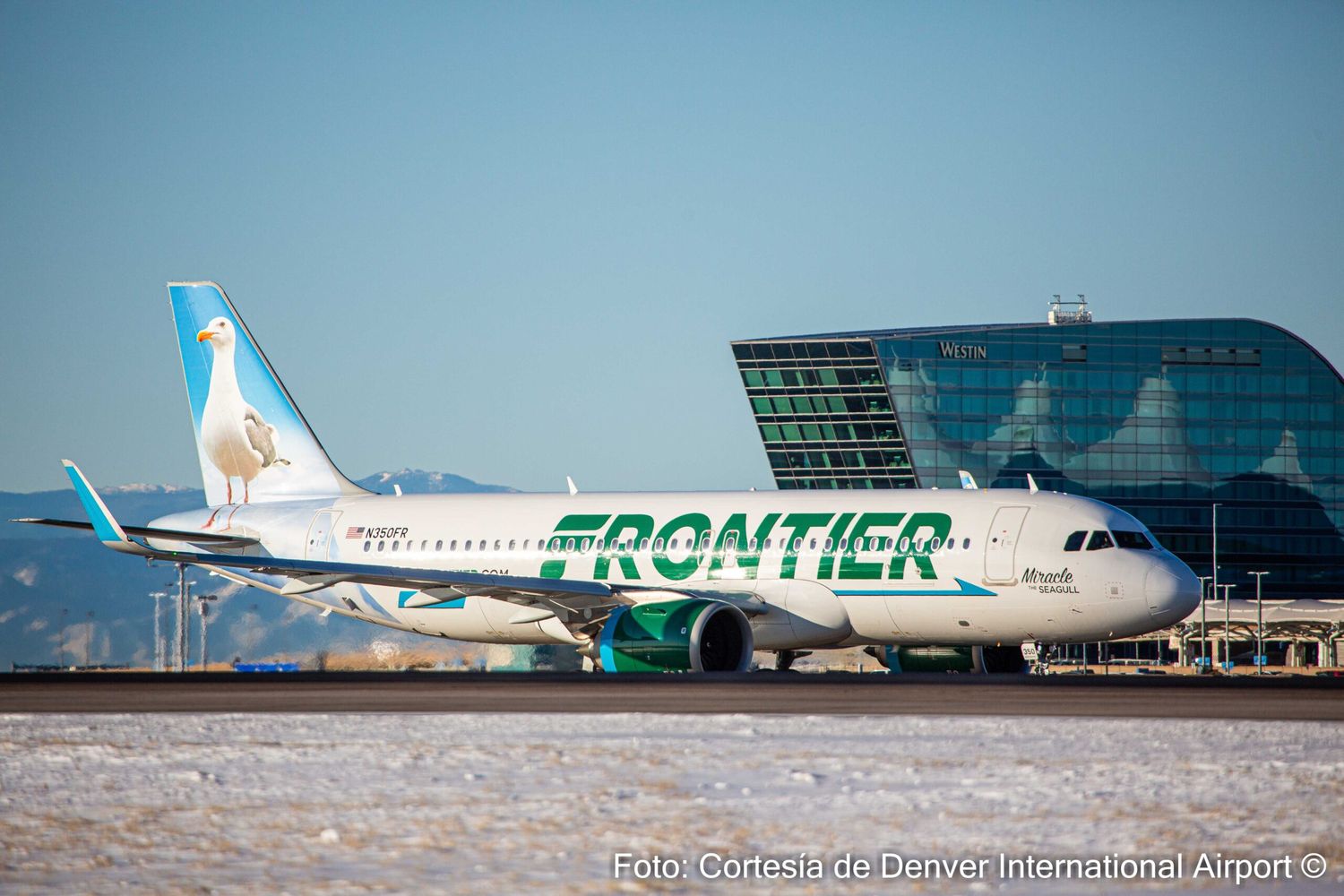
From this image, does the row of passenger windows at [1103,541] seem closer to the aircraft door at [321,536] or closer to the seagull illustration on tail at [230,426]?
the aircraft door at [321,536]

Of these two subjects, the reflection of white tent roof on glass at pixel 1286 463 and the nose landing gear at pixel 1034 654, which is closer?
the nose landing gear at pixel 1034 654

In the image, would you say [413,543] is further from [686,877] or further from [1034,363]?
[1034,363]

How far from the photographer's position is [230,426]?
42.5 metres

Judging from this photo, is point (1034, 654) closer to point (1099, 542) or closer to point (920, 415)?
point (1099, 542)

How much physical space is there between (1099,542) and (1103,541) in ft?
0.24

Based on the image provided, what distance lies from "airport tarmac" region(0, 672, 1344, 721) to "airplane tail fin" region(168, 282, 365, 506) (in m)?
13.3

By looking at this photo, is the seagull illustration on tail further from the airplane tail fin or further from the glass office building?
the glass office building

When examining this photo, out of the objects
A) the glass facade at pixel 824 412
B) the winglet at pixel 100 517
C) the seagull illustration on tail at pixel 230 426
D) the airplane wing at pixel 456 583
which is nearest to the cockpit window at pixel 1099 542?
the airplane wing at pixel 456 583

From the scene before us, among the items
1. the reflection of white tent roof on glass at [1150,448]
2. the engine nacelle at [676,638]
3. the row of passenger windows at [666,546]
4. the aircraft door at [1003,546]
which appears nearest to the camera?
the engine nacelle at [676,638]

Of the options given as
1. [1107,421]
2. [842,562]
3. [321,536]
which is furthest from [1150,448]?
[842,562]

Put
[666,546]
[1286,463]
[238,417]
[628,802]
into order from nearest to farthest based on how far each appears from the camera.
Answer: [628,802] < [666,546] < [238,417] < [1286,463]

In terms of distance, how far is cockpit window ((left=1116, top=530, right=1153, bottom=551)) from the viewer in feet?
102

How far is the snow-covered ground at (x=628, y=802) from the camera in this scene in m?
8.39

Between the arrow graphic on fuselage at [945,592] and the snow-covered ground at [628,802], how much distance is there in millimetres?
14325
